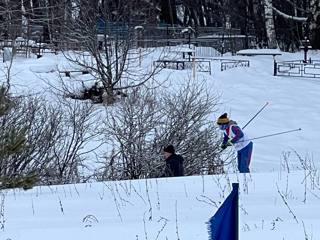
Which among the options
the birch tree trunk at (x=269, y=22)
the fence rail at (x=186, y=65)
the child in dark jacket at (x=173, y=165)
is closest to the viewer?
the child in dark jacket at (x=173, y=165)

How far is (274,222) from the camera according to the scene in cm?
604

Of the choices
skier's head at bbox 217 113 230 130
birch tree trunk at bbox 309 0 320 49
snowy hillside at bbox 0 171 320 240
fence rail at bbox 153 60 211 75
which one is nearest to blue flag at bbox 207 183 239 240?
snowy hillside at bbox 0 171 320 240

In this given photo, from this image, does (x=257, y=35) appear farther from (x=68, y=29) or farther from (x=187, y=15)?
(x=68, y=29)

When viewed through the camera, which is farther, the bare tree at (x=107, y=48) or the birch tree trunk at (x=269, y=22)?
the birch tree trunk at (x=269, y=22)

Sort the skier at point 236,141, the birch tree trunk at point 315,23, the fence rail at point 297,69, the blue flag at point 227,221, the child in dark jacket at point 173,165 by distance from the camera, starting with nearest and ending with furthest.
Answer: the blue flag at point 227,221 → the child in dark jacket at point 173,165 → the skier at point 236,141 → the fence rail at point 297,69 → the birch tree trunk at point 315,23

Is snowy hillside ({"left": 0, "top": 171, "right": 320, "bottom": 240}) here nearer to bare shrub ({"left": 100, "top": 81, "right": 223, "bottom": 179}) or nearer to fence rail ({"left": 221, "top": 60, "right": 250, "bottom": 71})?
bare shrub ({"left": 100, "top": 81, "right": 223, "bottom": 179})

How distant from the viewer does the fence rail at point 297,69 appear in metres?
29.5

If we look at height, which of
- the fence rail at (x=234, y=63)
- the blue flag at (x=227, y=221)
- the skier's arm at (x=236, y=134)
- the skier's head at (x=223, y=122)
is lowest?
the fence rail at (x=234, y=63)

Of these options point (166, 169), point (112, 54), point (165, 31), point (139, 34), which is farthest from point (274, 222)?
point (165, 31)

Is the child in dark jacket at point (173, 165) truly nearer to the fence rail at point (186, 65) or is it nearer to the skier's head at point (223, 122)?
the skier's head at point (223, 122)

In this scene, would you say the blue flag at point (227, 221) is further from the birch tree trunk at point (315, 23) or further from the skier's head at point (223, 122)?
the birch tree trunk at point (315, 23)

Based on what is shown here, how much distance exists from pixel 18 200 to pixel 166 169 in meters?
5.02

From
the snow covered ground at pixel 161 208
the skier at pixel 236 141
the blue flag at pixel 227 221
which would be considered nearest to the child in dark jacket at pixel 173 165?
the skier at pixel 236 141

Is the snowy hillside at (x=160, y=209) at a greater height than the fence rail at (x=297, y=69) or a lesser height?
greater
